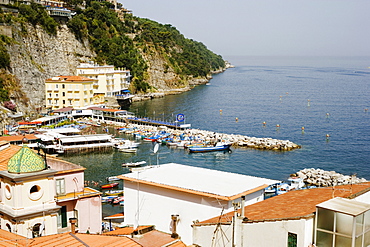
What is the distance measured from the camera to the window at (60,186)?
593 inches

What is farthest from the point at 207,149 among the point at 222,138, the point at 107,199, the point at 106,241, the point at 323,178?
the point at 106,241

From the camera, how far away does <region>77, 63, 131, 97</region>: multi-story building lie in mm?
68625

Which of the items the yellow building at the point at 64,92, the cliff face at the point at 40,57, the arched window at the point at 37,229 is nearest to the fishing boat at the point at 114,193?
the arched window at the point at 37,229

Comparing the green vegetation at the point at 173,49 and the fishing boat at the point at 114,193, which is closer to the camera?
the fishing boat at the point at 114,193

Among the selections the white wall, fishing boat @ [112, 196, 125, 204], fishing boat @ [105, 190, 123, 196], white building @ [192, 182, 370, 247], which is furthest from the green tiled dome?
fishing boat @ [105, 190, 123, 196]

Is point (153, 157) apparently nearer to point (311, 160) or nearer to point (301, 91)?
point (311, 160)

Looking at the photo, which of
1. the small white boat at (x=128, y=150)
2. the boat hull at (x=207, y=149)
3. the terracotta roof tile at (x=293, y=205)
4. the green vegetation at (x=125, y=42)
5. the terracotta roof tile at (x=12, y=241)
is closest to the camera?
the terracotta roof tile at (x=293, y=205)

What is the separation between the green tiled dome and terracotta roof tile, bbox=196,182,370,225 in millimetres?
5461

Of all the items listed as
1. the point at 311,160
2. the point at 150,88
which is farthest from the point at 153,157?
the point at 150,88

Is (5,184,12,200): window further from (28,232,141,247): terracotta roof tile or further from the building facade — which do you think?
the building facade

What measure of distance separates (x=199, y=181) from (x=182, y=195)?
109cm

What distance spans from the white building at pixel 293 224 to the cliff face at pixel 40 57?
49.3m

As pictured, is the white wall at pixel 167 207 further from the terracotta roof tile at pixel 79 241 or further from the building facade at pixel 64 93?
the building facade at pixel 64 93

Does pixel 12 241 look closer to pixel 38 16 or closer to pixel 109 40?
pixel 38 16
